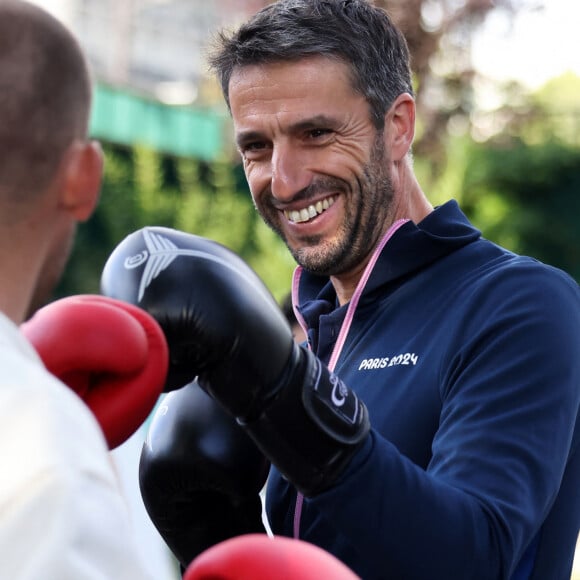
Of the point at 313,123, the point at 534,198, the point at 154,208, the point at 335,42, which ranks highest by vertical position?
the point at 335,42

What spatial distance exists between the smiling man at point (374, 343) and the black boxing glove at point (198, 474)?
11 mm

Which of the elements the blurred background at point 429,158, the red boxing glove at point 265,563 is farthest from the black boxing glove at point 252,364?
the blurred background at point 429,158

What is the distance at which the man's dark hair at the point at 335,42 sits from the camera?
2320 mm

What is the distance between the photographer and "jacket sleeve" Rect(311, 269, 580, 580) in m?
1.73

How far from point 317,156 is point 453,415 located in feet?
2.34

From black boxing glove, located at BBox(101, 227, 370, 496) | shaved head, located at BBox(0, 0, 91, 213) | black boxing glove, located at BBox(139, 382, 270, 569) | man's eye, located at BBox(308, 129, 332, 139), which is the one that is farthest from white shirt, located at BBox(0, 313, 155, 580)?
man's eye, located at BBox(308, 129, 332, 139)

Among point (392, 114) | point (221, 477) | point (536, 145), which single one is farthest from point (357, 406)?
point (536, 145)

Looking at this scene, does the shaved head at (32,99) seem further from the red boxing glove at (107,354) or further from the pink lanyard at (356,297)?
the pink lanyard at (356,297)

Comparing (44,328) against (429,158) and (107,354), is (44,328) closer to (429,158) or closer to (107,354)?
(107,354)

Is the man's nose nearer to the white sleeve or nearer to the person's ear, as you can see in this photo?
the person's ear

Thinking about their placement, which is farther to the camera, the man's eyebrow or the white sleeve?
the man's eyebrow

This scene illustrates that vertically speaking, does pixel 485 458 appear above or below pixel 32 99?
below

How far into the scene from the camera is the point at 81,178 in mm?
1427

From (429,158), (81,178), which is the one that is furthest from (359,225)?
(429,158)
